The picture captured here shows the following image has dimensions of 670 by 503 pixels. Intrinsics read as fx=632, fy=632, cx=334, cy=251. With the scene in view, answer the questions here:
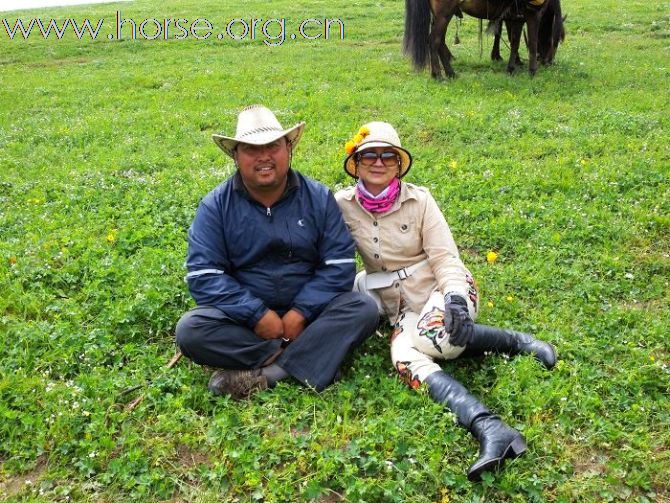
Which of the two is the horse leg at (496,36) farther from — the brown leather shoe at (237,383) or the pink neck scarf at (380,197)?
the brown leather shoe at (237,383)

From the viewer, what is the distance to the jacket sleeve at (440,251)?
3.98 m

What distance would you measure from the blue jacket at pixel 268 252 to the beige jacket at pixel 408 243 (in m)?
0.19

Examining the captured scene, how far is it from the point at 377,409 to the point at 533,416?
88 cm

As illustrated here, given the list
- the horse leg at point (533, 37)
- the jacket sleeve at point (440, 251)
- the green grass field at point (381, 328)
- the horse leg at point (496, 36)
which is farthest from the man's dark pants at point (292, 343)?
the horse leg at point (496, 36)

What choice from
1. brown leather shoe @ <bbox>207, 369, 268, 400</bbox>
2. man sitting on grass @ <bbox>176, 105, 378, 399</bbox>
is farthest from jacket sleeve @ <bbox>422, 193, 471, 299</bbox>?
brown leather shoe @ <bbox>207, 369, 268, 400</bbox>

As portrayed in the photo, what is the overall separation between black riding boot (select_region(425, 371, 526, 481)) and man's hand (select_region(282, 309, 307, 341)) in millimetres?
874

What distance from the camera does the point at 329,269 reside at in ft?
13.4

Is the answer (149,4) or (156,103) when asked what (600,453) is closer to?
(156,103)

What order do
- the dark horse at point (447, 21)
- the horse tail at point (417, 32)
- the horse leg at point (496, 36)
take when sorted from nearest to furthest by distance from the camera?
the dark horse at point (447, 21) < the horse tail at point (417, 32) < the horse leg at point (496, 36)

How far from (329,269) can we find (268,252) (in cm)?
41

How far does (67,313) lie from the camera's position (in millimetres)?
4637

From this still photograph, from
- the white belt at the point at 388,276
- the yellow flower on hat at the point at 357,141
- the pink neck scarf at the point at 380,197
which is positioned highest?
the yellow flower on hat at the point at 357,141

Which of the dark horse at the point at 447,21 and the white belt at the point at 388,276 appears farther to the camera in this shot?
the dark horse at the point at 447,21

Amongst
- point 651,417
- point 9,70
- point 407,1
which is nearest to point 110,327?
point 651,417
